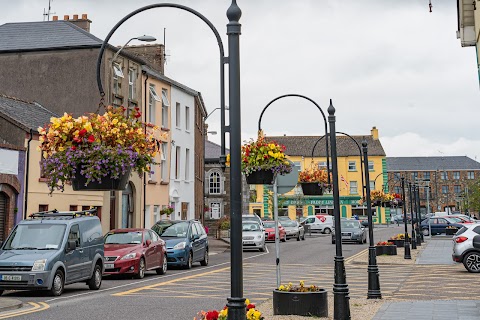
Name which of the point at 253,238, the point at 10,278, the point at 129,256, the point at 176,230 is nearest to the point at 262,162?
the point at 10,278

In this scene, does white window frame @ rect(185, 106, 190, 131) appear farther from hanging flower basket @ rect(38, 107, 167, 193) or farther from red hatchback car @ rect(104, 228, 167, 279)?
hanging flower basket @ rect(38, 107, 167, 193)

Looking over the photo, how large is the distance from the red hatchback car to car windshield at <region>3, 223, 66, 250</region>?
3363 millimetres

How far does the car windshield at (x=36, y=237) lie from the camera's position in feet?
51.2

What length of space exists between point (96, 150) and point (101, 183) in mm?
558

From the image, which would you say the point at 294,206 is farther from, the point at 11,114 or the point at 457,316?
the point at 457,316

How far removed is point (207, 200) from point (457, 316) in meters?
49.4

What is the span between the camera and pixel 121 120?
1012 centimetres

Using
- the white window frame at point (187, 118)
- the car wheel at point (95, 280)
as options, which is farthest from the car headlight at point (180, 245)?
the white window frame at point (187, 118)

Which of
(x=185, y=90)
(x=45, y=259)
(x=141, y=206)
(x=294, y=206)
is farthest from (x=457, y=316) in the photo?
(x=294, y=206)

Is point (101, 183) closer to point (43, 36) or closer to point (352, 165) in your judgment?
point (43, 36)

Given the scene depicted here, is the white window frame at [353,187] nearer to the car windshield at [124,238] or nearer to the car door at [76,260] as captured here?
the car windshield at [124,238]

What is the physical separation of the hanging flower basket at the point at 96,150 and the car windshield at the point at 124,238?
1010 centimetres

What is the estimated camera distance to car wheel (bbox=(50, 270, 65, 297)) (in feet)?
48.9

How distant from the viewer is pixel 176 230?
80.1ft
